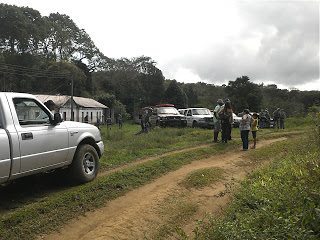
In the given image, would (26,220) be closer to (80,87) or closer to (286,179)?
(286,179)

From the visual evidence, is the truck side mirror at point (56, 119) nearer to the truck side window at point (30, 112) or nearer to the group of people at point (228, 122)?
the truck side window at point (30, 112)

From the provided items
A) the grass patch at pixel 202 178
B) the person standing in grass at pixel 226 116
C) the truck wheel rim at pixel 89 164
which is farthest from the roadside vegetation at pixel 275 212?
the person standing in grass at pixel 226 116

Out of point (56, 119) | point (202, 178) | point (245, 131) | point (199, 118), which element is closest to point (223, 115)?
point (245, 131)

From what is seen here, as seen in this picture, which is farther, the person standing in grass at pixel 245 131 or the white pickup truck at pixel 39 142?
the person standing in grass at pixel 245 131

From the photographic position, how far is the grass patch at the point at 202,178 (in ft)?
28.9

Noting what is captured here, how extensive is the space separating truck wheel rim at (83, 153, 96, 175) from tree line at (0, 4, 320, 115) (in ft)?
129

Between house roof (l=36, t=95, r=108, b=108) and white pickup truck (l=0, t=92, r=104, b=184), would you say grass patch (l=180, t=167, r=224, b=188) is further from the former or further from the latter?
house roof (l=36, t=95, r=108, b=108)

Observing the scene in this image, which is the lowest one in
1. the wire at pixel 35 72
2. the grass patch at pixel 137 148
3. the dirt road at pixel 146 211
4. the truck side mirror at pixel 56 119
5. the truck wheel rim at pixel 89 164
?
the dirt road at pixel 146 211

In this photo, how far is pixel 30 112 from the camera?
6.88 metres

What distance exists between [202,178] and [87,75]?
2053 inches

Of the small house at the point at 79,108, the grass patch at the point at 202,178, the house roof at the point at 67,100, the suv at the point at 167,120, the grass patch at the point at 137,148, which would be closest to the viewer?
the grass patch at the point at 202,178

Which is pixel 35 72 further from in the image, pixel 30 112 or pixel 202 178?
pixel 30 112

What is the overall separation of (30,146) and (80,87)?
2030 inches

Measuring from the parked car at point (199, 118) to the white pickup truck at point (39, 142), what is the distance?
1656 centimetres
